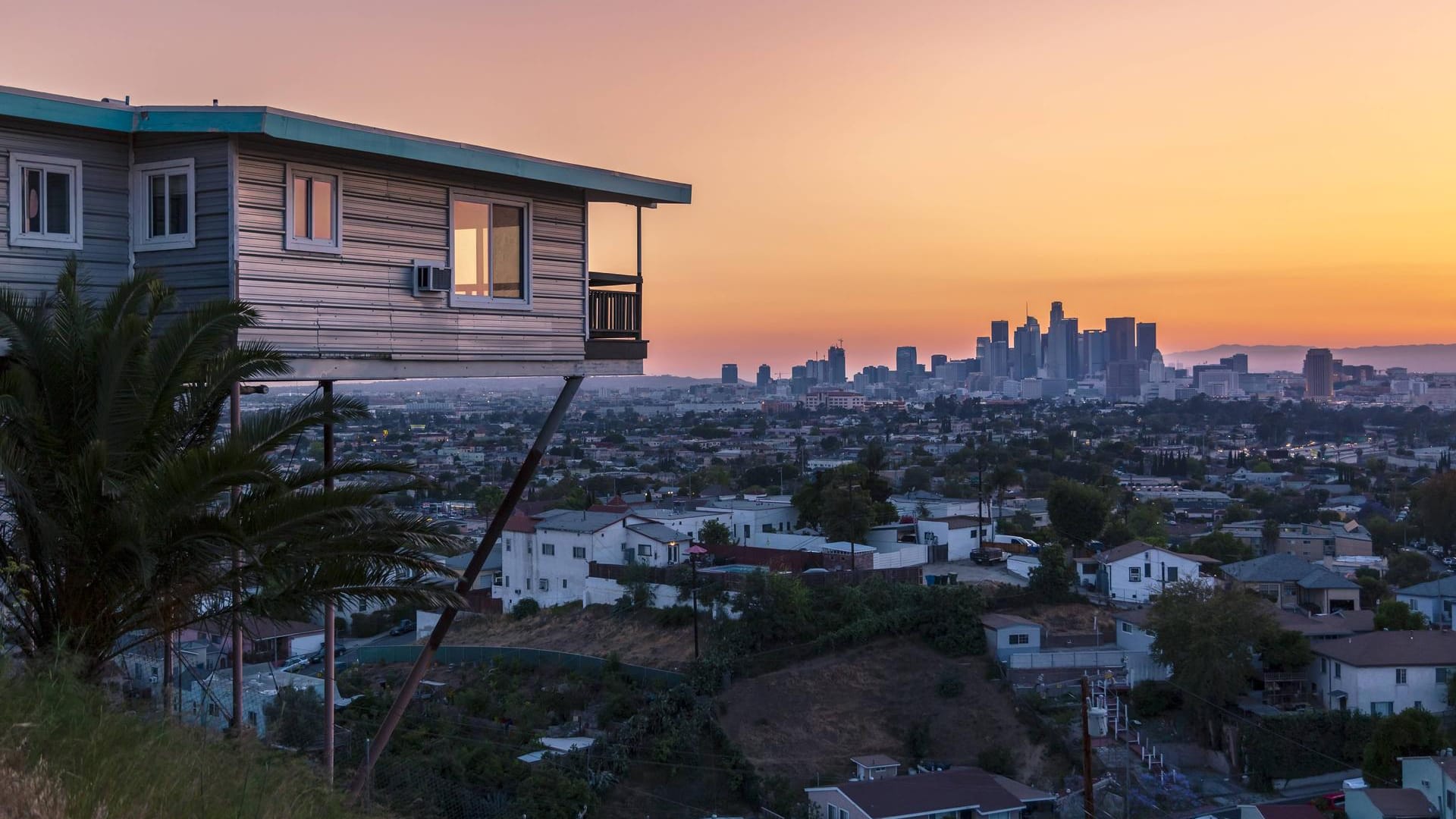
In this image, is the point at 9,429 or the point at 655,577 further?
the point at 655,577

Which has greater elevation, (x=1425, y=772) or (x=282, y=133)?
(x=282, y=133)

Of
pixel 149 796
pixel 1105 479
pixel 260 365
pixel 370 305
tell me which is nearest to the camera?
pixel 149 796

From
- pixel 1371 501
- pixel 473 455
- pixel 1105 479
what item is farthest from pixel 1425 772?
pixel 473 455

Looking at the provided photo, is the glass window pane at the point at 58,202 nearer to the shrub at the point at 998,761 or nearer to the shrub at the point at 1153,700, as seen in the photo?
the shrub at the point at 998,761

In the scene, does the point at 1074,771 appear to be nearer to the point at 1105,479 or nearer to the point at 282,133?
the point at 282,133

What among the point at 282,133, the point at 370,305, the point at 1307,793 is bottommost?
the point at 1307,793

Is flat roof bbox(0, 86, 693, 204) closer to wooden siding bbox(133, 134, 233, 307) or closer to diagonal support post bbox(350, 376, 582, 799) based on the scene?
wooden siding bbox(133, 134, 233, 307)

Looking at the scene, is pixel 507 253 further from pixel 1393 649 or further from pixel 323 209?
pixel 1393 649

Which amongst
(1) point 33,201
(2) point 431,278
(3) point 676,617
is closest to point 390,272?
(2) point 431,278
